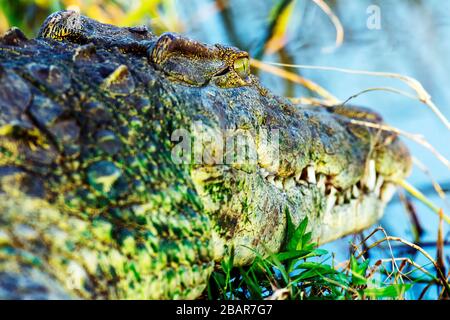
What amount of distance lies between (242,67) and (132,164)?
0.73 m

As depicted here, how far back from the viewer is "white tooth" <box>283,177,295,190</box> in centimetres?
201

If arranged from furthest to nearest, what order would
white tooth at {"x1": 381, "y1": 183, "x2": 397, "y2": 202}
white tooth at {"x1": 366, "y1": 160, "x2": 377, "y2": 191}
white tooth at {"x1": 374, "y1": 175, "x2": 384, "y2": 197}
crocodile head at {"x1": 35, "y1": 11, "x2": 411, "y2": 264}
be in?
1. white tooth at {"x1": 381, "y1": 183, "x2": 397, "y2": 202}
2. white tooth at {"x1": 374, "y1": 175, "x2": 384, "y2": 197}
3. white tooth at {"x1": 366, "y1": 160, "x2": 377, "y2": 191}
4. crocodile head at {"x1": 35, "y1": 11, "x2": 411, "y2": 264}

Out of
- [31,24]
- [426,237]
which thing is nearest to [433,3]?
[426,237]

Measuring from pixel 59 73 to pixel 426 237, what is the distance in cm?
287

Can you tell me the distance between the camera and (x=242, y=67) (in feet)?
6.54

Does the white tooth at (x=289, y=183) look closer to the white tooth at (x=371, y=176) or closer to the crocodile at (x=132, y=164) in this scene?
the crocodile at (x=132, y=164)

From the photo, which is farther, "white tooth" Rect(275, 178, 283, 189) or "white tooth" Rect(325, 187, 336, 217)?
"white tooth" Rect(325, 187, 336, 217)

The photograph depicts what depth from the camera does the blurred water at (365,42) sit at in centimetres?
539

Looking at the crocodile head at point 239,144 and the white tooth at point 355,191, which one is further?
the white tooth at point 355,191

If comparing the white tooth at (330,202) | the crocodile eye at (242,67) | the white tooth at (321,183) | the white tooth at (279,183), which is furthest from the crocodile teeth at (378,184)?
the crocodile eye at (242,67)

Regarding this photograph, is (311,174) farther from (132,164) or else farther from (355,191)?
(132,164)

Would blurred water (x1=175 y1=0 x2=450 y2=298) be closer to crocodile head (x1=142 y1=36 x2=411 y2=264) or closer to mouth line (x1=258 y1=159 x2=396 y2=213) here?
mouth line (x1=258 y1=159 x2=396 y2=213)

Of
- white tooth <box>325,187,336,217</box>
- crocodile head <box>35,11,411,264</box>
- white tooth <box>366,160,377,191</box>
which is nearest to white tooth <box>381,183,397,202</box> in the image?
white tooth <box>366,160,377,191</box>

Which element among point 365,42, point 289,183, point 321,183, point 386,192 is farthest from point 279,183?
point 365,42
